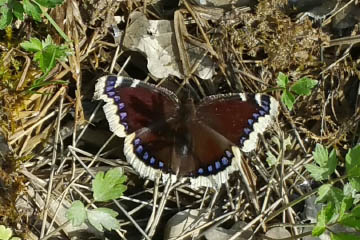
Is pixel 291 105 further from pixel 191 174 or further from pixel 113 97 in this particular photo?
pixel 113 97

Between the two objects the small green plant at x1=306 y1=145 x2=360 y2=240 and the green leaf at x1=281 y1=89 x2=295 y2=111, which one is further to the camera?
the green leaf at x1=281 y1=89 x2=295 y2=111

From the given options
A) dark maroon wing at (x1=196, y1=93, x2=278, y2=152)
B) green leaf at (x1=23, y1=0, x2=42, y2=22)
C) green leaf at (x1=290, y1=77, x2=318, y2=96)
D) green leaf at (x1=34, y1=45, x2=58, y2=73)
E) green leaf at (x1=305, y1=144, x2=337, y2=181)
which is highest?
green leaf at (x1=23, y1=0, x2=42, y2=22)

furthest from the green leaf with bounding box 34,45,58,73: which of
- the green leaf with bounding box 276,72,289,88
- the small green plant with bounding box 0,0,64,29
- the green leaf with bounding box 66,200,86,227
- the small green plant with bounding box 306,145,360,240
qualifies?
the small green plant with bounding box 306,145,360,240

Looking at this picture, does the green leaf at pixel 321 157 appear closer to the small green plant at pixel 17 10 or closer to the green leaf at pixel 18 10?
the small green plant at pixel 17 10

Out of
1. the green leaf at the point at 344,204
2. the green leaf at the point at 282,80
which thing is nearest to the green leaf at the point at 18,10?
the green leaf at the point at 282,80

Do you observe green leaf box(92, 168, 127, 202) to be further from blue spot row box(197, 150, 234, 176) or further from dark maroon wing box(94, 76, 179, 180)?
blue spot row box(197, 150, 234, 176)

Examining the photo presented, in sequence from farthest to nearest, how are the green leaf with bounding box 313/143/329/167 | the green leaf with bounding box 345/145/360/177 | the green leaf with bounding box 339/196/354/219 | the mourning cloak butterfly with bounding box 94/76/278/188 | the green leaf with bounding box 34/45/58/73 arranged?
the green leaf with bounding box 34/45/58/73
the mourning cloak butterfly with bounding box 94/76/278/188
the green leaf with bounding box 313/143/329/167
the green leaf with bounding box 345/145/360/177
the green leaf with bounding box 339/196/354/219

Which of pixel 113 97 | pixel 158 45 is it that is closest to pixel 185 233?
pixel 113 97
